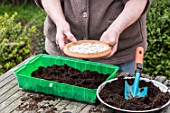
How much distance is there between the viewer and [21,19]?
19.0 ft

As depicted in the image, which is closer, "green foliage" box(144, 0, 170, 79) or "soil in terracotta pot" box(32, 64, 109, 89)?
"soil in terracotta pot" box(32, 64, 109, 89)

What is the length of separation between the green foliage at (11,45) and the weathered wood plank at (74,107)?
170cm

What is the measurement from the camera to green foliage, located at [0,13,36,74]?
12.0 feet

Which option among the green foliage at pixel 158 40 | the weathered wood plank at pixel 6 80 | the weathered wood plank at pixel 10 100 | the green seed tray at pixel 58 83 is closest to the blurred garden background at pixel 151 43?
the green foliage at pixel 158 40

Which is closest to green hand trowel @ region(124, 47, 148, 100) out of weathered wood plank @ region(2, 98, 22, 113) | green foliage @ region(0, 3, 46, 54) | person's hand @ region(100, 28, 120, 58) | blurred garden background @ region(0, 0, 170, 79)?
person's hand @ region(100, 28, 120, 58)

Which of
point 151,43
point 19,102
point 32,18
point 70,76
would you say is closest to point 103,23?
point 70,76

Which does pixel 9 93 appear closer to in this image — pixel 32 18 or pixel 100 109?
pixel 100 109

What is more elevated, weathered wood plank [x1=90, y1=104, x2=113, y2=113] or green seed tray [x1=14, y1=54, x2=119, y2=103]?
green seed tray [x1=14, y1=54, x2=119, y2=103]

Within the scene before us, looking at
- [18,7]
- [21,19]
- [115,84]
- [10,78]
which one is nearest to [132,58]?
[115,84]

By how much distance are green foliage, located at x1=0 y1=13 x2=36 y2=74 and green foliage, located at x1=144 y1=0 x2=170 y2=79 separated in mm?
1128

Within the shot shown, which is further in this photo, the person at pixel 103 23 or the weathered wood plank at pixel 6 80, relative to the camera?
the weathered wood plank at pixel 6 80

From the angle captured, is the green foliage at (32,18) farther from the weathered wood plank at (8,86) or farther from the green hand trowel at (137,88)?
the green hand trowel at (137,88)

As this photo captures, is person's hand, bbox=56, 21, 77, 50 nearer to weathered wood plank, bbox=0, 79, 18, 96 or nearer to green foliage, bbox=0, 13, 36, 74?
weathered wood plank, bbox=0, 79, 18, 96

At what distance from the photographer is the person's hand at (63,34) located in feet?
6.91
